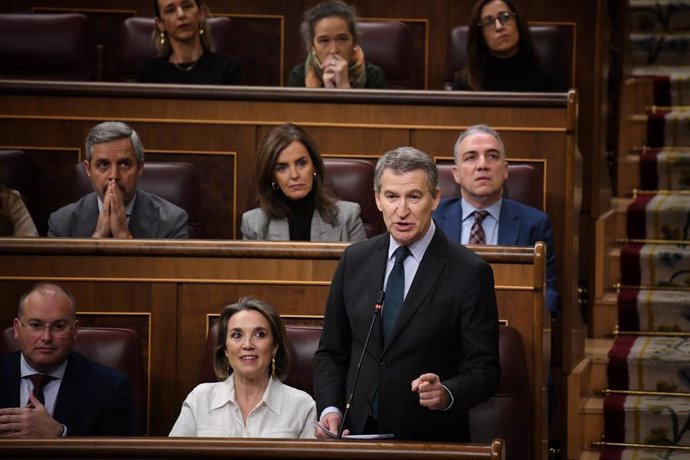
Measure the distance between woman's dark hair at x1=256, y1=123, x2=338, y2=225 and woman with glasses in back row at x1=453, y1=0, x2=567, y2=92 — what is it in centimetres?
55

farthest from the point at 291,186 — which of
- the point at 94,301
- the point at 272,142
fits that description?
the point at 94,301

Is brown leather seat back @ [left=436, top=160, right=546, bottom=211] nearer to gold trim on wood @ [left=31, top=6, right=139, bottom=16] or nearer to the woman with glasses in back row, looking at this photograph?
the woman with glasses in back row

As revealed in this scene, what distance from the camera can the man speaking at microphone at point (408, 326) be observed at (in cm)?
179

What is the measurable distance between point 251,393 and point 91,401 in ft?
0.77

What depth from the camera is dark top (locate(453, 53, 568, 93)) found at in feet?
9.73

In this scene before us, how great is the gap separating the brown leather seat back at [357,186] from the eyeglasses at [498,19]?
1.61 feet

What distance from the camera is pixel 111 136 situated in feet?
8.28

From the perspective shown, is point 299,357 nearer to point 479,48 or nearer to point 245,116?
point 245,116

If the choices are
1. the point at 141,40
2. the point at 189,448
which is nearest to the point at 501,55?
the point at 141,40

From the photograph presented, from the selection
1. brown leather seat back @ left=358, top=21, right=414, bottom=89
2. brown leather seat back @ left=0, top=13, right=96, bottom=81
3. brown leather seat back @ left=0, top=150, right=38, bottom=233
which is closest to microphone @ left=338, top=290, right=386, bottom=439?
brown leather seat back @ left=0, top=150, right=38, bottom=233

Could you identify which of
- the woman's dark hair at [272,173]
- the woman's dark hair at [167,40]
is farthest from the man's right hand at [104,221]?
the woman's dark hair at [167,40]

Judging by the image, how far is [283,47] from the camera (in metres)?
3.51

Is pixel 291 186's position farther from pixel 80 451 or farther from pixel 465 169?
pixel 80 451

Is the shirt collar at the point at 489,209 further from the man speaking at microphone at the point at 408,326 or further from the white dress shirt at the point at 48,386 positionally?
the white dress shirt at the point at 48,386
